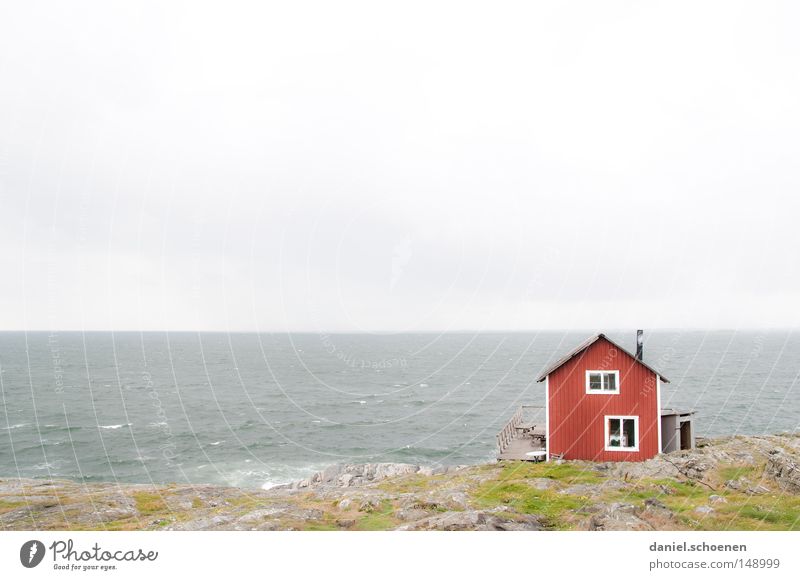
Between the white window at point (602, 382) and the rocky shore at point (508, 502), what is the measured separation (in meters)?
3.13

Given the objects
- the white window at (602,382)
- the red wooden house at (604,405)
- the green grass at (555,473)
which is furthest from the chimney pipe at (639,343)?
the green grass at (555,473)

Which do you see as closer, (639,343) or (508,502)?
(508,502)

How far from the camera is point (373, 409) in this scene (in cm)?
7462

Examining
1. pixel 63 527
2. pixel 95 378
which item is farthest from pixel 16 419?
pixel 63 527

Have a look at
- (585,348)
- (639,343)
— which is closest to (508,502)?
(585,348)

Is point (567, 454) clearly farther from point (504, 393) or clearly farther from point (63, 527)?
point (504, 393)

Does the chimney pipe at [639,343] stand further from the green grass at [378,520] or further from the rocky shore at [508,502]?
the green grass at [378,520]

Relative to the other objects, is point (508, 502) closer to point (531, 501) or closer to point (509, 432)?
point (531, 501)

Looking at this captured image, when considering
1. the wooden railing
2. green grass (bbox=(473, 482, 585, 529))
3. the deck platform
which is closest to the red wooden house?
the deck platform

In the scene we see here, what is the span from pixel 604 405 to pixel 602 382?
1021mm

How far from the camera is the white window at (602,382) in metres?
22.0

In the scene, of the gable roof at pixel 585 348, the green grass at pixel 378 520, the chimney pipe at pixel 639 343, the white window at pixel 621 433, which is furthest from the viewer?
the chimney pipe at pixel 639 343

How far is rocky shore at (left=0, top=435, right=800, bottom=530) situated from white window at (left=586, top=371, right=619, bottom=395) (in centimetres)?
313

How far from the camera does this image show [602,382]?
22.0m
